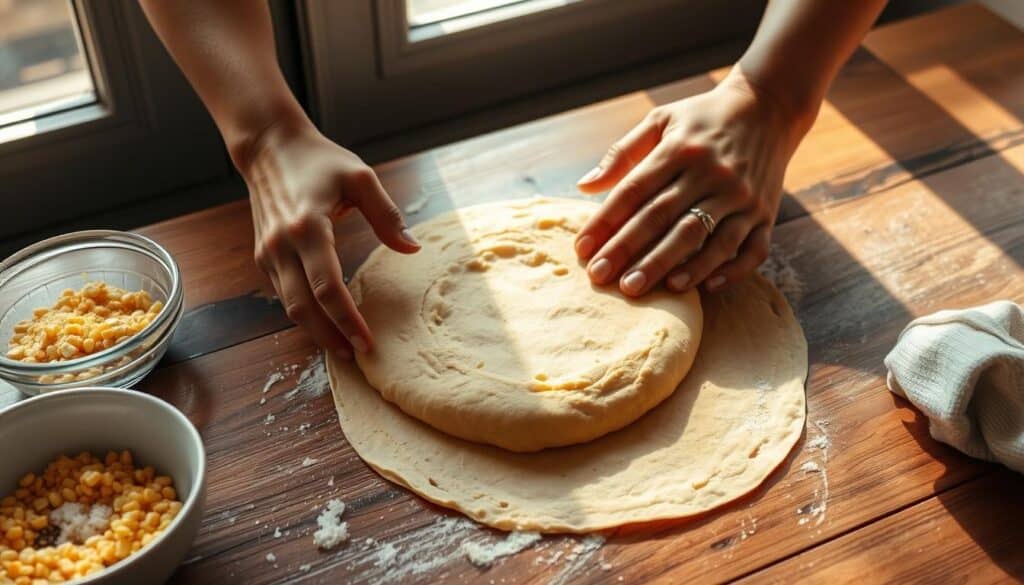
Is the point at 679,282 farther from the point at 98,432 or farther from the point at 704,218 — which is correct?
the point at 98,432

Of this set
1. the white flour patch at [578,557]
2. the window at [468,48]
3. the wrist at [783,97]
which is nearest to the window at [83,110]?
the window at [468,48]

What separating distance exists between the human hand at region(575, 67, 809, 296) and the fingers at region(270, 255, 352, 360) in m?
0.32

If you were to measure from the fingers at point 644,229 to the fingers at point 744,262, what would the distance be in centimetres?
7

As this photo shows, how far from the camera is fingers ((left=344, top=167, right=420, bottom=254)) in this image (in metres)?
1.12

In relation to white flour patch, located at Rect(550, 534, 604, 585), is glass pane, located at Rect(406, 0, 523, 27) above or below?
above

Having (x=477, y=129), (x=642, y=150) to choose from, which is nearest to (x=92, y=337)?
(x=642, y=150)

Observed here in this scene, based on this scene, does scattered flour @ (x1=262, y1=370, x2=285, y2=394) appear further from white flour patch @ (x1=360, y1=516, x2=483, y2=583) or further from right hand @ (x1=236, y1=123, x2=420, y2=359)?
white flour patch @ (x1=360, y1=516, x2=483, y2=583)

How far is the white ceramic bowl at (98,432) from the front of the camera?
93 cm

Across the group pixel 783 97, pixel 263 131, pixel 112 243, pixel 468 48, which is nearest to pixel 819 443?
pixel 783 97

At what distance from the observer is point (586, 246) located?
1.21m

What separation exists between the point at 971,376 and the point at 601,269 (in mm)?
418

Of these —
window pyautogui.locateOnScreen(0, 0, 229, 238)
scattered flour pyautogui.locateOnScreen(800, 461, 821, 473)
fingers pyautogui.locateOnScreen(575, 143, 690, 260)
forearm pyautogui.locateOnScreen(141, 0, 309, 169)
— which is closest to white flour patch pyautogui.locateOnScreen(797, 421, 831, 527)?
scattered flour pyautogui.locateOnScreen(800, 461, 821, 473)

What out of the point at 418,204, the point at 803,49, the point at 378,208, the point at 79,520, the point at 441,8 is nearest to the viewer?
the point at 79,520

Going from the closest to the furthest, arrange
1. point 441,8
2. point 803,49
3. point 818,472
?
point 818,472 < point 803,49 < point 441,8
